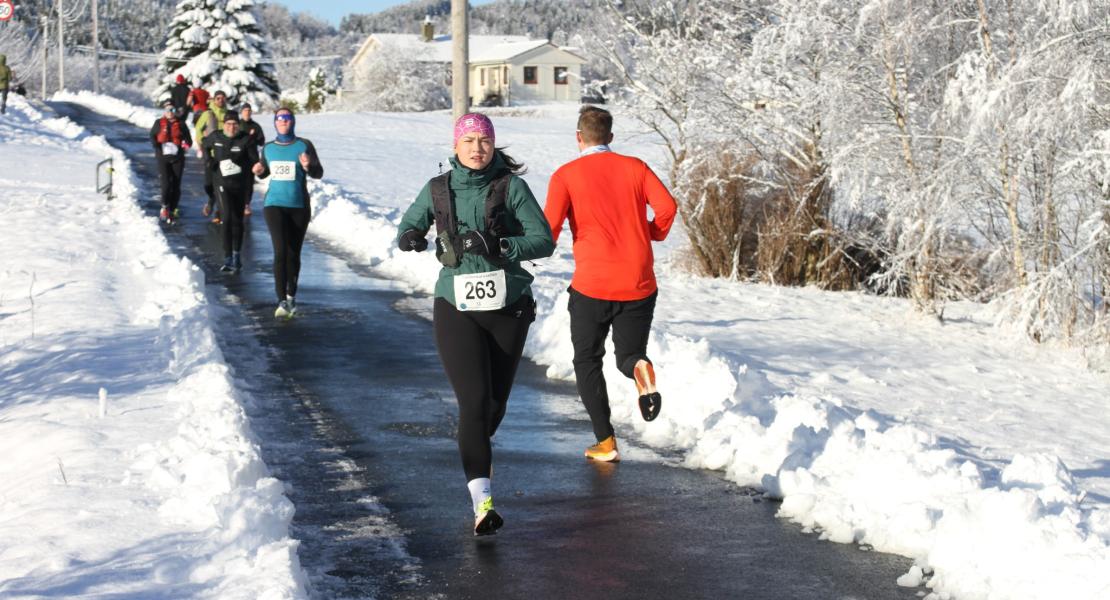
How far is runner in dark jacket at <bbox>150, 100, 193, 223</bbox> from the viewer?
19.5m

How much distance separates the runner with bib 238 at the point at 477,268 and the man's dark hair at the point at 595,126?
3.51 feet

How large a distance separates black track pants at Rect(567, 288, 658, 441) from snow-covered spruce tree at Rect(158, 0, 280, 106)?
54541 millimetres

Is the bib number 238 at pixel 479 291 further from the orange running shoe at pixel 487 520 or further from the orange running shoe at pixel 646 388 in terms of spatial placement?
the orange running shoe at pixel 646 388

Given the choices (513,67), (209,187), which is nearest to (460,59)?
(209,187)

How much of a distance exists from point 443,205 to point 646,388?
1751mm

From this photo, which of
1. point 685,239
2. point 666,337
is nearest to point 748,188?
point 685,239

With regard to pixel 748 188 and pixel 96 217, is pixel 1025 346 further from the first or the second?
pixel 96 217

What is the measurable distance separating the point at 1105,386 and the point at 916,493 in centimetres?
723

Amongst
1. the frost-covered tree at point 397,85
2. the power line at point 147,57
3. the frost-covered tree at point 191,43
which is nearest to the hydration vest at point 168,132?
the frost-covered tree at point 191,43

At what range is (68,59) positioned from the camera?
88.4m

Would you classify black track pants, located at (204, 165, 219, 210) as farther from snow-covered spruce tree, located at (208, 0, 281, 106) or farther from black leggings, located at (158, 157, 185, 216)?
snow-covered spruce tree, located at (208, 0, 281, 106)

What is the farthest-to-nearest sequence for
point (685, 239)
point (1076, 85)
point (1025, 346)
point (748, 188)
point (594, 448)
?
1. point (685, 239)
2. point (748, 188)
3. point (1025, 346)
4. point (1076, 85)
5. point (594, 448)

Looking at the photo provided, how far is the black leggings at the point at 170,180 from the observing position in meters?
19.6

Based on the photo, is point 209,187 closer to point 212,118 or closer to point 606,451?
point 212,118
